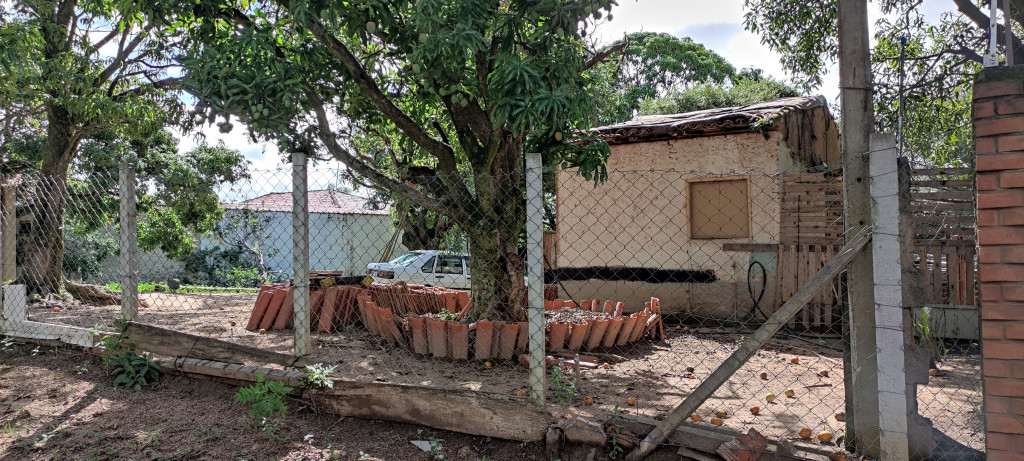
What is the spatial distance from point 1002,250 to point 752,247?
672 cm

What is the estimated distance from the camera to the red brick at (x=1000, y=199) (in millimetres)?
2299

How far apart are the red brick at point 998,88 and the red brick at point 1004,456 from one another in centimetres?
138

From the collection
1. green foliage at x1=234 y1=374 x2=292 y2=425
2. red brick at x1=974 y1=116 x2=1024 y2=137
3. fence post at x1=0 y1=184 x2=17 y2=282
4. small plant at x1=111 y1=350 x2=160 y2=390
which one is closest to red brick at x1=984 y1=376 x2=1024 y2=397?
red brick at x1=974 y1=116 x2=1024 y2=137

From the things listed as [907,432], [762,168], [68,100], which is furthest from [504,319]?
[68,100]

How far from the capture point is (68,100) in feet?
29.7

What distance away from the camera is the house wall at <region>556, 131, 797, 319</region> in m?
9.11

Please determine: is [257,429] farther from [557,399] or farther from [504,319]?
[504,319]

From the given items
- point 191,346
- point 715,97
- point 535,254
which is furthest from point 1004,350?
point 715,97

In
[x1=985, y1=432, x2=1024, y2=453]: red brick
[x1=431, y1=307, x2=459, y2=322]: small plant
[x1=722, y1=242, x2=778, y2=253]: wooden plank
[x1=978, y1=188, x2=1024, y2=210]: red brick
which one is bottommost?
[x1=431, y1=307, x2=459, y2=322]: small plant

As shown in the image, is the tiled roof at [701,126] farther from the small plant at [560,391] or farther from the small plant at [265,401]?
the small plant at [265,401]

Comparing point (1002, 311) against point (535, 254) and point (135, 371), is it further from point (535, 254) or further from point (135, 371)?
point (135, 371)

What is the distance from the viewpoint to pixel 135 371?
14.7ft

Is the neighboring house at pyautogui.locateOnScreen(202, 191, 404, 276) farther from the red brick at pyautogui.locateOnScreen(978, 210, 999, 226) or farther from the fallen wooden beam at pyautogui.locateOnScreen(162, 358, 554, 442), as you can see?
the red brick at pyautogui.locateOnScreen(978, 210, 999, 226)

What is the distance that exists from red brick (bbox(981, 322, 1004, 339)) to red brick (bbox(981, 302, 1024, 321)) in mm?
23
